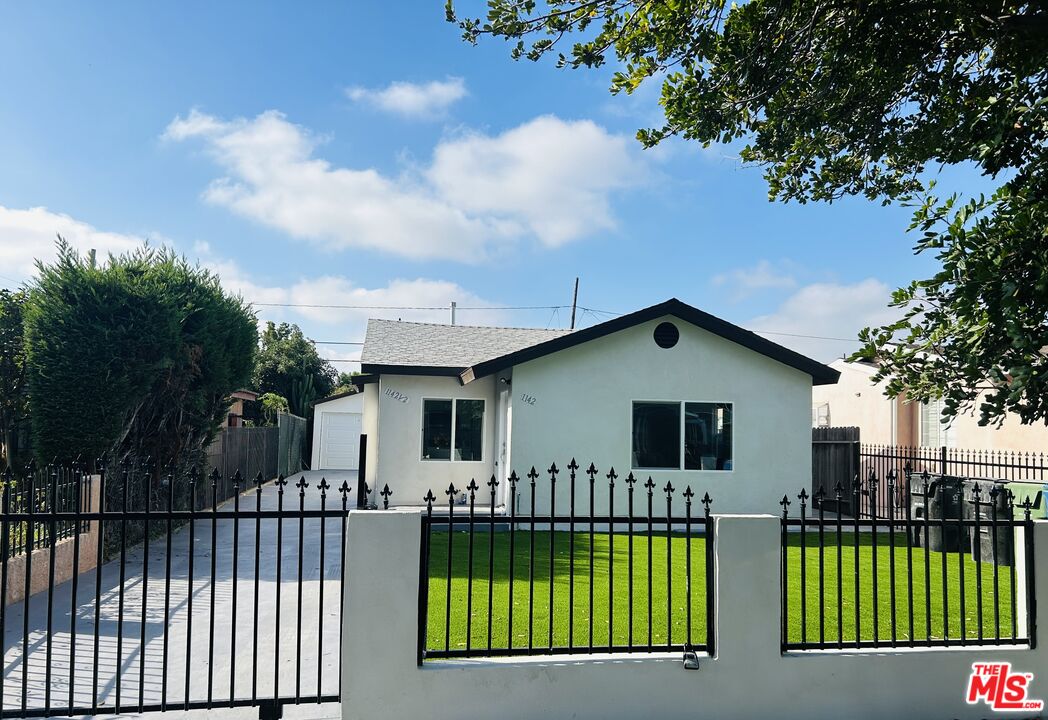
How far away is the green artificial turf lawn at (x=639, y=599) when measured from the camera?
6.24m

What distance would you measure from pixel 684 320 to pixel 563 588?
7381 millimetres

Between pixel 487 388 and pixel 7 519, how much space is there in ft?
39.9

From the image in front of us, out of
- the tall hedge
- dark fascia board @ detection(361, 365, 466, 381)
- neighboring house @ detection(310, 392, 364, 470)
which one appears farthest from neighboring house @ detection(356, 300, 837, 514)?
neighboring house @ detection(310, 392, 364, 470)

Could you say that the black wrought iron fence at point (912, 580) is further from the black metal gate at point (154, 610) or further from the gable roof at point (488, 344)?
the gable roof at point (488, 344)

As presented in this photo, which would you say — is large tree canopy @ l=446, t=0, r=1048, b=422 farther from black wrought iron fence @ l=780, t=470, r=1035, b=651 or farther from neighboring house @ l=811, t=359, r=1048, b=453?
neighboring house @ l=811, t=359, r=1048, b=453

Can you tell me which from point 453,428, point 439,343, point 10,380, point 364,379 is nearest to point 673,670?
point 453,428

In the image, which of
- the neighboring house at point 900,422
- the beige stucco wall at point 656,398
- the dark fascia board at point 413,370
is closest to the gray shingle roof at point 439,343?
the dark fascia board at point 413,370

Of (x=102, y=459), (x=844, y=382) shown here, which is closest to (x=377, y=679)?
(x=102, y=459)

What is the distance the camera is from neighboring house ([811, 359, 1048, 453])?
1540 centimetres

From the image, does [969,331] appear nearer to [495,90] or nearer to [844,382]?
[495,90]

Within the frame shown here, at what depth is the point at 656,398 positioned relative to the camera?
46.3ft

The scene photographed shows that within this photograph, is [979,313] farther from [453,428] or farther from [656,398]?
[453,428]

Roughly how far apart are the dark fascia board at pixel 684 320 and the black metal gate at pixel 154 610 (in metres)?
4.51

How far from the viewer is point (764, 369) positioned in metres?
14.5
